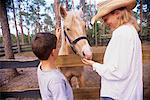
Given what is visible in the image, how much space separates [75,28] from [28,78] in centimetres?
61

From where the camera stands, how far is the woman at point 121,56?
78 centimetres

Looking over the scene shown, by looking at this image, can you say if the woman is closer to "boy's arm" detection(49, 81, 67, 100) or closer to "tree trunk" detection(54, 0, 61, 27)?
"boy's arm" detection(49, 81, 67, 100)

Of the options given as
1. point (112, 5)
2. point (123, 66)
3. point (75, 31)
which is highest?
point (112, 5)

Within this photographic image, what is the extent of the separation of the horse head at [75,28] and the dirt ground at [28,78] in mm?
270

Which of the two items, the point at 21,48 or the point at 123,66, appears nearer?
the point at 123,66

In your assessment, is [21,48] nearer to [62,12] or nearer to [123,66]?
[62,12]

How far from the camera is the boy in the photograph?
2.77ft

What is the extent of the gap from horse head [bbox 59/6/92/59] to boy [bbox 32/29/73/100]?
544 millimetres

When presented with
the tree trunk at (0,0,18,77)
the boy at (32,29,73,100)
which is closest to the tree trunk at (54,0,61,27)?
the tree trunk at (0,0,18,77)

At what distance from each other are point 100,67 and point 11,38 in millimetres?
994

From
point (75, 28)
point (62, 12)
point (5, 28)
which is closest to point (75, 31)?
point (75, 28)

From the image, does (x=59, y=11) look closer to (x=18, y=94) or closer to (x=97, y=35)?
(x=97, y=35)

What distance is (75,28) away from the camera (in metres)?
1.50

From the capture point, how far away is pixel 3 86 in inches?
72.0
